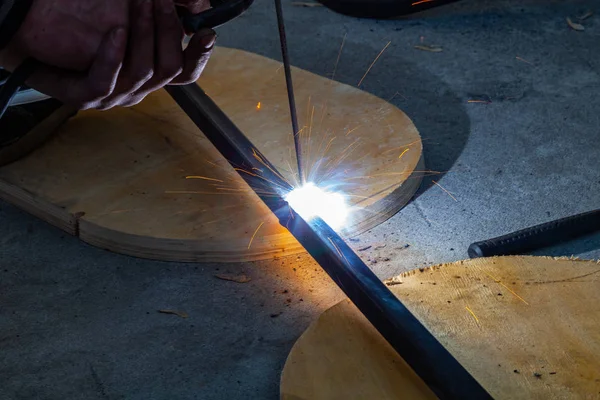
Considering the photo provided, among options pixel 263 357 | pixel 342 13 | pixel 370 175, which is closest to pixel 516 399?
pixel 263 357

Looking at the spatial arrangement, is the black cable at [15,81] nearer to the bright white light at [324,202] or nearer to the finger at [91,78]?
the finger at [91,78]

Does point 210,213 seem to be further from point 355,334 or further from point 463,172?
point 463,172

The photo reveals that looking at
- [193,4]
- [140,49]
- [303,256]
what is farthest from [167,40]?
[303,256]

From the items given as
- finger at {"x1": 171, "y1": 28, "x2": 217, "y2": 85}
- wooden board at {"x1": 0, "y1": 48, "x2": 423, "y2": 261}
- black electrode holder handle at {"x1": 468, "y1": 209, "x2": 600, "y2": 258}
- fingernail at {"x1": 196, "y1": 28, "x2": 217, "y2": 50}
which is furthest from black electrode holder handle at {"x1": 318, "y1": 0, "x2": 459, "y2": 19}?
fingernail at {"x1": 196, "y1": 28, "x2": 217, "y2": 50}

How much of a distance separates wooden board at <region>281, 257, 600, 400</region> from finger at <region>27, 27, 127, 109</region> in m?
0.66

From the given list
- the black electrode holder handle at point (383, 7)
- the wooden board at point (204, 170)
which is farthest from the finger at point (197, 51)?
the black electrode holder handle at point (383, 7)

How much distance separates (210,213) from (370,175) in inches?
18.6

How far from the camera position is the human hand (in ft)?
4.95

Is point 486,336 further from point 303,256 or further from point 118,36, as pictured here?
point 118,36

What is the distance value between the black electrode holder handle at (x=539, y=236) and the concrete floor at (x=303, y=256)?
0.04 meters

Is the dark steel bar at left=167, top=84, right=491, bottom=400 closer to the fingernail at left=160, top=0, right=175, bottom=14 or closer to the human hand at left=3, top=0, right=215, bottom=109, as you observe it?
the human hand at left=3, top=0, right=215, bottom=109

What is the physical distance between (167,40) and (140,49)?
6 centimetres

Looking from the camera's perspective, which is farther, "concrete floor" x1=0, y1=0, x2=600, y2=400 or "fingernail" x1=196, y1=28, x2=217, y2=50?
"concrete floor" x1=0, y1=0, x2=600, y2=400

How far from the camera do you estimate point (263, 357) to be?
181 cm
